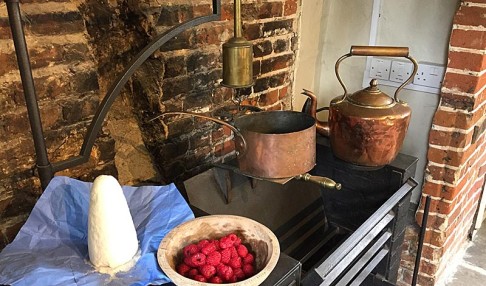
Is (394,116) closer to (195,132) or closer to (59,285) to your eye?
(195,132)

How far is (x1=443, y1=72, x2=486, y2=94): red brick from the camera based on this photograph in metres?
1.57

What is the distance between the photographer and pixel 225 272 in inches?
34.3

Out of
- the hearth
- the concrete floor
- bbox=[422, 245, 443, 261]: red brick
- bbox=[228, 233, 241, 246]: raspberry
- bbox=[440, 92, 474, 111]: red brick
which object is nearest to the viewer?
bbox=[228, 233, 241, 246]: raspberry

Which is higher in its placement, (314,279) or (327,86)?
(327,86)

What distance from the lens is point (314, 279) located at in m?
1.04

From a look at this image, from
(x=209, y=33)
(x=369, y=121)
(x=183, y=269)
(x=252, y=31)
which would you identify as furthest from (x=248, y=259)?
(x=252, y=31)

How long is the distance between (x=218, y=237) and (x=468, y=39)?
1147mm

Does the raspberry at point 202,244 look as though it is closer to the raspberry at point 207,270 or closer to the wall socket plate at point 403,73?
the raspberry at point 207,270

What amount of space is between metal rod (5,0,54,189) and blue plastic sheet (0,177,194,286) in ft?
0.20

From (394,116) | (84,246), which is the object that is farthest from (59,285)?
(394,116)

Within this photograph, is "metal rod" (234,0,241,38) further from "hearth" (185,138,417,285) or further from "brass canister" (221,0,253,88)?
"hearth" (185,138,417,285)

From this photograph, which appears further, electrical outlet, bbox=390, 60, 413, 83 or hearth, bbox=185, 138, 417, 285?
electrical outlet, bbox=390, 60, 413, 83

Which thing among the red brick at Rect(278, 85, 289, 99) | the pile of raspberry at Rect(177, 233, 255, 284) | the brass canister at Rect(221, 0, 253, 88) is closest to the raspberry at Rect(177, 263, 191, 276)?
the pile of raspberry at Rect(177, 233, 255, 284)

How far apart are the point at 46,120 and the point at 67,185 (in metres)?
0.21
